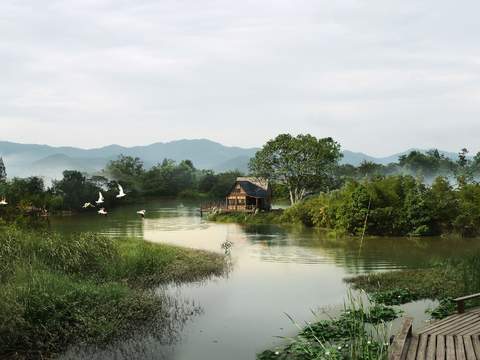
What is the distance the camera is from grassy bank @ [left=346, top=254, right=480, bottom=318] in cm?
1694

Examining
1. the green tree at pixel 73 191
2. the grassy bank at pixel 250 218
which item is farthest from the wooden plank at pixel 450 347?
the green tree at pixel 73 191

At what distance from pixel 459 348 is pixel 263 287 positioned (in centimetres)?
1090

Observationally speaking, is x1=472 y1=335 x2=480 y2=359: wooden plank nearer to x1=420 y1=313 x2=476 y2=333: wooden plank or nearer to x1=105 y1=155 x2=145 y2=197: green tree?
x1=420 y1=313 x2=476 y2=333: wooden plank

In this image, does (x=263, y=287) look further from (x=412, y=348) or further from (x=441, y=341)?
(x=412, y=348)

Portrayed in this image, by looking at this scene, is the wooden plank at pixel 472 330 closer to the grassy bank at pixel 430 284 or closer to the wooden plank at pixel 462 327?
the wooden plank at pixel 462 327

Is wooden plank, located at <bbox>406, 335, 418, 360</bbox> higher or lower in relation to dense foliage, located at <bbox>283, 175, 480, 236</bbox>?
lower

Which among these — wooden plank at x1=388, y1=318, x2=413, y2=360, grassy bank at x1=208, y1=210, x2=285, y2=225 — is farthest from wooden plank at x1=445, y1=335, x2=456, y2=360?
grassy bank at x1=208, y1=210, x2=285, y2=225

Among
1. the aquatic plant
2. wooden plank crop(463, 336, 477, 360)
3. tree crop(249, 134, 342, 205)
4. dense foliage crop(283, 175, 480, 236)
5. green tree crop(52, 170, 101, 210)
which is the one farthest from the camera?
green tree crop(52, 170, 101, 210)

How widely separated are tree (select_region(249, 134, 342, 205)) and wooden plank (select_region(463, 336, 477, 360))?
48.0 m

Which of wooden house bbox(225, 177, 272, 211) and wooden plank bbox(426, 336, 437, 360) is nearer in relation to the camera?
wooden plank bbox(426, 336, 437, 360)

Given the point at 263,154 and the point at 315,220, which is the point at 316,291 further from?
the point at 263,154

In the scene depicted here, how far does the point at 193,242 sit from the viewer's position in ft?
117

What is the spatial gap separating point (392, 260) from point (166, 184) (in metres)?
76.4

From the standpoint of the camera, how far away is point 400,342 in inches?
401
